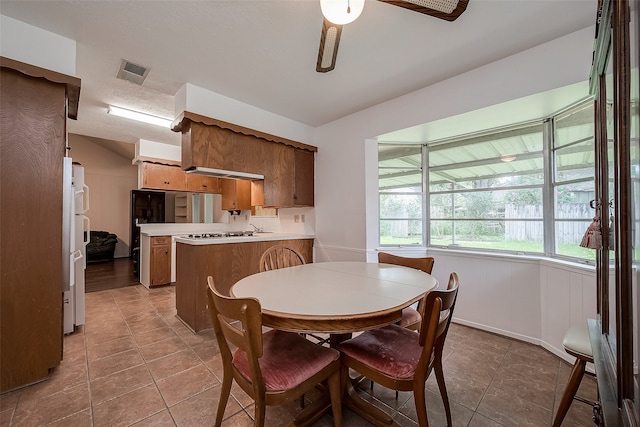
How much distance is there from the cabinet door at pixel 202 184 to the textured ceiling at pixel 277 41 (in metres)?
2.10

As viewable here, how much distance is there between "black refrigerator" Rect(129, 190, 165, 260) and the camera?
23.4 ft

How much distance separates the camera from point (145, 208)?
7.31 meters

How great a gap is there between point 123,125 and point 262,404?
4.23 metres

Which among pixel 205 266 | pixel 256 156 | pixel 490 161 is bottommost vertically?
pixel 205 266

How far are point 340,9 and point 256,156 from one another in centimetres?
218

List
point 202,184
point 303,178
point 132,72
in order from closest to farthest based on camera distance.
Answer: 1. point 132,72
2. point 303,178
3. point 202,184

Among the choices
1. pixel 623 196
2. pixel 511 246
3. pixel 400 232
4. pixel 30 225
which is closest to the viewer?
pixel 623 196

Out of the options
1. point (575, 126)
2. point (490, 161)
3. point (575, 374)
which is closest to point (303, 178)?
point (490, 161)

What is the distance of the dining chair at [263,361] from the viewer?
41.4 inches

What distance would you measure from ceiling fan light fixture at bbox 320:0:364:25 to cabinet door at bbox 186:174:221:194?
4.20 meters

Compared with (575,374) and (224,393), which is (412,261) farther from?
(224,393)

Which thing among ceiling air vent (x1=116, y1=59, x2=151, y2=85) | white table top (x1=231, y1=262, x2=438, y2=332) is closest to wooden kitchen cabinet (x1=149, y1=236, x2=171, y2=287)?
ceiling air vent (x1=116, y1=59, x2=151, y2=85)

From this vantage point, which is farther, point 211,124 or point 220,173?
point 220,173

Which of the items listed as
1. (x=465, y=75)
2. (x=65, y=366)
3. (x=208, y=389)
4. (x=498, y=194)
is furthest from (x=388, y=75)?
(x=65, y=366)
